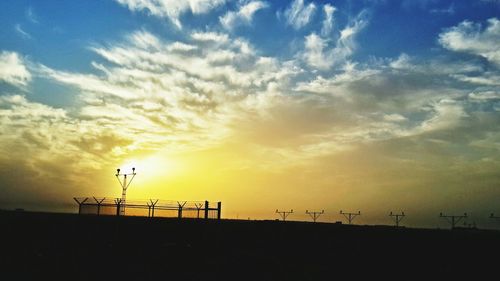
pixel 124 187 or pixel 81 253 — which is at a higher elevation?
pixel 124 187

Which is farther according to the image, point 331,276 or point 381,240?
point 381,240

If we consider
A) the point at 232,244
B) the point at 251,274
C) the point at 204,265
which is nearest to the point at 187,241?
the point at 232,244

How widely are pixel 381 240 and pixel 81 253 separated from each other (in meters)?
25.1

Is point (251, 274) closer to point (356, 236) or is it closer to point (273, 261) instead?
point (273, 261)

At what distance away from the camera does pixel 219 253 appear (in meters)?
26.4

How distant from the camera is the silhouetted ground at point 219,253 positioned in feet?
68.6

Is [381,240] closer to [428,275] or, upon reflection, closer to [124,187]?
[428,275]

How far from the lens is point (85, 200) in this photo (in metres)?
41.6

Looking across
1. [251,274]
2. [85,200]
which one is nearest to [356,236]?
[251,274]

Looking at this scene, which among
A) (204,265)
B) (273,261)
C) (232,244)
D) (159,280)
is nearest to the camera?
(159,280)

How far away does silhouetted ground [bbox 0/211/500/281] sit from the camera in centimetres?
2091

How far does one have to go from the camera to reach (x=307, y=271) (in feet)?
74.2

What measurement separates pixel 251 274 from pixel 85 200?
26.4m

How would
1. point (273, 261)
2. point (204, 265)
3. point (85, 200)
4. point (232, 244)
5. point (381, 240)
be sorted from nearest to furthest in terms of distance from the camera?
point (204, 265) → point (273, 261) → point (232, 244) → point (381, 240) → point (85, 200)
